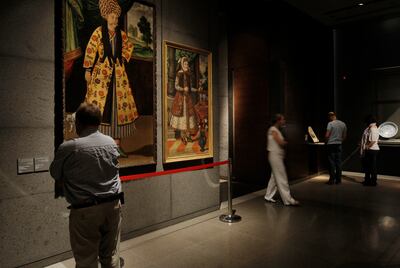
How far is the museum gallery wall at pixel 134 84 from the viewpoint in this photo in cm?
334

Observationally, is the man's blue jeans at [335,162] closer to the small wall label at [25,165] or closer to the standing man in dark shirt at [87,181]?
the standing man in dark shirt at [87,181]

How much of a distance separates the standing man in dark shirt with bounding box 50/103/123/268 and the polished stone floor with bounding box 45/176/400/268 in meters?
1.14

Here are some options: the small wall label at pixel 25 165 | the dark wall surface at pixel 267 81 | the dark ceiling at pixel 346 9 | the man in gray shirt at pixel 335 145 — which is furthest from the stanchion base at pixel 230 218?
the dark ceiling at pixel 346 9

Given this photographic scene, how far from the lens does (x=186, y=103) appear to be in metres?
4.63

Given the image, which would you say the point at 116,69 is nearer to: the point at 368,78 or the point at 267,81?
the point at 267,81

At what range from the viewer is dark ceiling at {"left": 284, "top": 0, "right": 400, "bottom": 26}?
24.5 feet

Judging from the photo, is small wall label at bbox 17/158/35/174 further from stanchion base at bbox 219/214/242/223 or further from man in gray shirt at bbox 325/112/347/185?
man in gray shirt at bbox 325/112/347/185

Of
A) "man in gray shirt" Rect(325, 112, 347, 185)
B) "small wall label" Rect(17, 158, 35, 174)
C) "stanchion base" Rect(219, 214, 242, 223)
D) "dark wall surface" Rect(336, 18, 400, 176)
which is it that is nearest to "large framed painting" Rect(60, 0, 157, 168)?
"small wall label" Rect(17, 158, 35, 174)

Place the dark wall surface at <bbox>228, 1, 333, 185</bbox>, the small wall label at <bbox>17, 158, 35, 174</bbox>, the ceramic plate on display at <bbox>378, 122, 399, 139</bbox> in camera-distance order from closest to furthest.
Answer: the small wall label at <bbox>17, 158, 35, 174</bbox> → the dark wall surface at <bbox>228, 1, 333, 185</bbox> → the ceramic plate on display at <bbox>378, 122, 399, 139</bbox>

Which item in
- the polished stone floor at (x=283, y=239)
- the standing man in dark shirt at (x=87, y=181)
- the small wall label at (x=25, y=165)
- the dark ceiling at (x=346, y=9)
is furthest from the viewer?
the dark ceiling at (x=346, y=9)

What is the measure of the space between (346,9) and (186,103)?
20.3 feet

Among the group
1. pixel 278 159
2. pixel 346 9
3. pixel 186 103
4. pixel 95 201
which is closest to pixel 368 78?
pixel 346 9

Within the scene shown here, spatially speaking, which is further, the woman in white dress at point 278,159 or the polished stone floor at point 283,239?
the woman in white dress at point 278,159

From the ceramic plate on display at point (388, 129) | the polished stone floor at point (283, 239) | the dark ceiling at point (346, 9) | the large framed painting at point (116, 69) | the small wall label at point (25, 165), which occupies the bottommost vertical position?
the polished stone floor at point (283, 239)
